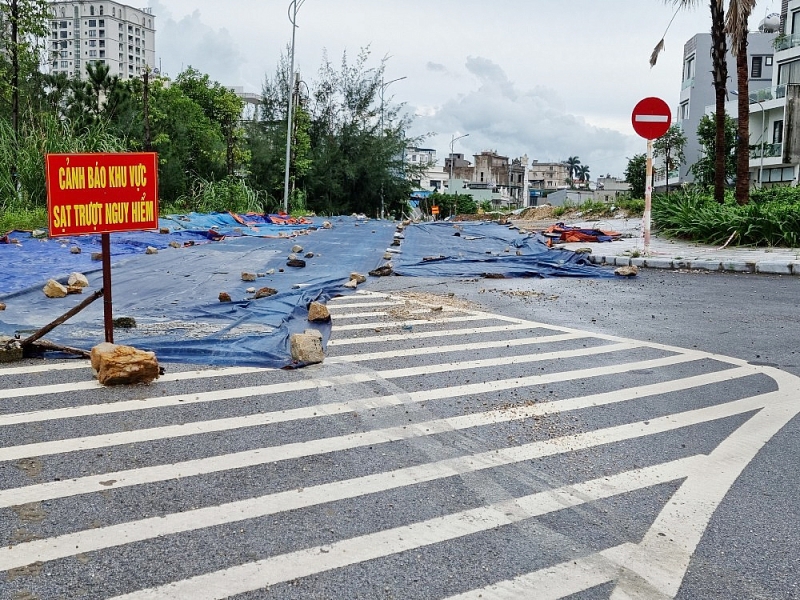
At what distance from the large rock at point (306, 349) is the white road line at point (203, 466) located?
1.06m

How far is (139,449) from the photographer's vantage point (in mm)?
4023

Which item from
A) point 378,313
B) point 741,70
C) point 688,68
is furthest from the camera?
point 688,68

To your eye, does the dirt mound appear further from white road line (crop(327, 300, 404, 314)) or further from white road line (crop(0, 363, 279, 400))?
white road line (crop(0, 363, 279, 400))

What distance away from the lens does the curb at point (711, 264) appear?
12.8 metres

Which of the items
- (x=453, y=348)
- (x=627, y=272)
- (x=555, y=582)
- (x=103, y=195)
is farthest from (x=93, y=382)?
(x=627, y=272)

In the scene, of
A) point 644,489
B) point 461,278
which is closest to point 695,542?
point 644,489

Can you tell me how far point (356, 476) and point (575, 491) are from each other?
43.0 inches

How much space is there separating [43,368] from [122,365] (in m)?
0.89

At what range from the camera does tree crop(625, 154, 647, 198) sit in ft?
154

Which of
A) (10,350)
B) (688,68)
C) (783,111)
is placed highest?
(688,68)

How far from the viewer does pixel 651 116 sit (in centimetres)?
1383

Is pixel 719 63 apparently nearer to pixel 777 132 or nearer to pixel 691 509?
pixel 691 509

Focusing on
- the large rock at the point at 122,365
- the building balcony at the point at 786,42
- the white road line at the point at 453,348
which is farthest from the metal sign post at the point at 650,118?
the building balcony at the point at 786,42

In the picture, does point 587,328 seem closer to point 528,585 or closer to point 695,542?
point 695,542
